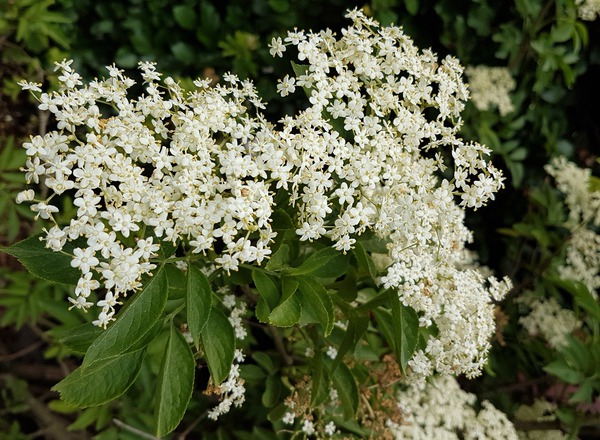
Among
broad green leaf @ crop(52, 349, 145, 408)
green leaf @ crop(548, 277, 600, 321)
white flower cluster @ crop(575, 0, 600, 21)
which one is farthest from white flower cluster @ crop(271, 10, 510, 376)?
white flower cluster @ crop(575, 0, 600, 21)

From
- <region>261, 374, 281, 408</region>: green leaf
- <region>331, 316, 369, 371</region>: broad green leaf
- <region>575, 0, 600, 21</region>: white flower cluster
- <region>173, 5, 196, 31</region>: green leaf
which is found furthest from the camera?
<region>173, 5, 196, 31</region>: green leaf

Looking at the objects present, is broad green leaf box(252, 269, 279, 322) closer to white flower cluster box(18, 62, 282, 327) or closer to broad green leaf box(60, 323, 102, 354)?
white flower cluster box(18, 62, 282, 327)

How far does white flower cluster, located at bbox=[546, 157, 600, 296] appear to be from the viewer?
158 centimetres

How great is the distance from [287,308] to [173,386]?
0.19 meters

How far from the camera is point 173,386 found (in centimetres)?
73

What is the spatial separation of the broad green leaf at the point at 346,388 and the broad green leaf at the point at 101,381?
39 cm

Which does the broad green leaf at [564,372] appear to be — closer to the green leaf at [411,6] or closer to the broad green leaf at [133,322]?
the broad green leaf at [133,322]

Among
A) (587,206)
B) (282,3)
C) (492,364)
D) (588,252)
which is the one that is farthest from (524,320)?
(282,3)

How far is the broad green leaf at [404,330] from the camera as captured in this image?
0.79 m

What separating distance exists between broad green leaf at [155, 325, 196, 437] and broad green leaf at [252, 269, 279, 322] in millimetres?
122

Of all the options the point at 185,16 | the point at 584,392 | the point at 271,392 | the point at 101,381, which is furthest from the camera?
the point at 185,16

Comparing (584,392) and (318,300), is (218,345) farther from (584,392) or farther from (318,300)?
(584,392)

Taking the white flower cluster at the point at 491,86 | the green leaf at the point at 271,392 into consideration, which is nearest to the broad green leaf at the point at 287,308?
the green leaf at the point at 271,392

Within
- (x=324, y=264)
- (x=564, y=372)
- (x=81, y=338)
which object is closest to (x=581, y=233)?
(x=564, y=372)
